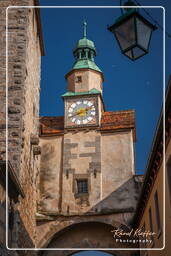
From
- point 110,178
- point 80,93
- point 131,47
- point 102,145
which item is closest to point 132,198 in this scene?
point 110,178

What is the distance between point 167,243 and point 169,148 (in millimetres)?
1947

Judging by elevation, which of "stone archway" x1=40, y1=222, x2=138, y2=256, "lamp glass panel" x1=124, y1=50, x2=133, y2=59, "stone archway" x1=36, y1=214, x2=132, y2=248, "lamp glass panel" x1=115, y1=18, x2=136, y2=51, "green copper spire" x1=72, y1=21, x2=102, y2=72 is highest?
"green copper spire" x1=72, y1=21, x2=102, y2=72

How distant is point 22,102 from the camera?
38.1 ft

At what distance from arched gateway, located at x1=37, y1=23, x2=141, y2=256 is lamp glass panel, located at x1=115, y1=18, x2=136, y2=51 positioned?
1111cm

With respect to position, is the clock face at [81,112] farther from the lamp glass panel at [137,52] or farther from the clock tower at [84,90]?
the lamp glass panel at [137,52]

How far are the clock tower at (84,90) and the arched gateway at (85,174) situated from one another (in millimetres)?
42

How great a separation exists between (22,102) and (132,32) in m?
7.70

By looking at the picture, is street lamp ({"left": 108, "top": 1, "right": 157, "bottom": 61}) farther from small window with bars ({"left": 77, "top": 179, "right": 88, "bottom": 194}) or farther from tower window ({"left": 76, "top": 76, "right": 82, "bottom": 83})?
tower window ({"left": 76, "top": 76, "right": 82, "bottom": 83})

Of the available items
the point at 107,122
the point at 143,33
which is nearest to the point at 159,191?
the point at 143,33

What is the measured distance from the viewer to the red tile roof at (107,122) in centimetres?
1664

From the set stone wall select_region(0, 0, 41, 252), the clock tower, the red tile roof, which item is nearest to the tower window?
the clock tower

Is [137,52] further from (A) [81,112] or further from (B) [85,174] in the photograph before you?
(A) [81,112]

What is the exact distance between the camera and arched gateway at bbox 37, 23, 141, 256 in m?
14.9

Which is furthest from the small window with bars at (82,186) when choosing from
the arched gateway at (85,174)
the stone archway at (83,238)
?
the stone archway at (83,238)
